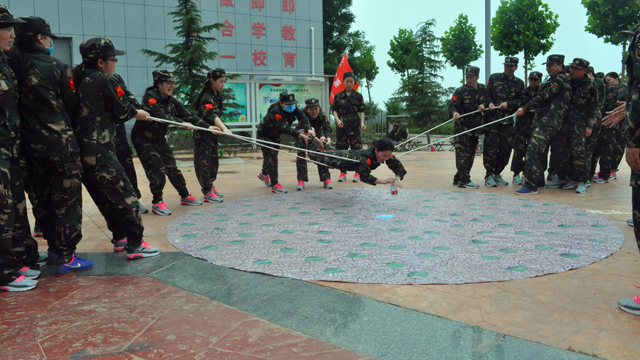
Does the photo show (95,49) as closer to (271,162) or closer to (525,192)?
(271,162)

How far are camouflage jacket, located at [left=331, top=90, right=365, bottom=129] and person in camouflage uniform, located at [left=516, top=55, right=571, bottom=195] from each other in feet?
8.93

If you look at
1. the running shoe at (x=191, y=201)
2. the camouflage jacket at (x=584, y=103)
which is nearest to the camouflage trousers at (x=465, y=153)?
the camouflage jacket at (x=584, y=103)

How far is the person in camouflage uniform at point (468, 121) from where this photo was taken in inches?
296

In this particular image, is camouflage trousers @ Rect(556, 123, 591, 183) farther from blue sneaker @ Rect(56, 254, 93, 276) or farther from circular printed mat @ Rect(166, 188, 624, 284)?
blue sneaker @ Rect(56, 254, 93, 276)

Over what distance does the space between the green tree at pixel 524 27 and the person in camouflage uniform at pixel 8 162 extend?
25042 millimetres

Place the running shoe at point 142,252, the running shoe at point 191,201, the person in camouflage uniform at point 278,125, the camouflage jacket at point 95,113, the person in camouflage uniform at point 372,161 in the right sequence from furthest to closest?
the person in camouflage uniform at point 278,125
the running shoe at point 191,201
the person in camouflage uniform at point 372,161
the running shoe at point 142,252
the camouflage jacket at point 95,113

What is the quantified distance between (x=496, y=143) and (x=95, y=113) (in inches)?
233

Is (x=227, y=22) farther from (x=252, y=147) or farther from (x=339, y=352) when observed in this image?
(x=339, y=352)

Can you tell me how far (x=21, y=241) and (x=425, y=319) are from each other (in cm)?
289

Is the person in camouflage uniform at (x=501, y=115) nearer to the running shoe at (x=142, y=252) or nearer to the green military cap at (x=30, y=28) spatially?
the running shoe at (x=142, y=252)

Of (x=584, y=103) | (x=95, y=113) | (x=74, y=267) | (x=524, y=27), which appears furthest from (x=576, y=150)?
(x=524, y=27)

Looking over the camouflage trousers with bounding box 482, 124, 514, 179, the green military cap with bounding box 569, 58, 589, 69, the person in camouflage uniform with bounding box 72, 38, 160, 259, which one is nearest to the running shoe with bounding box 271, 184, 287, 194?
the camouflage trousers with bounding box 482, 124, 514, 179

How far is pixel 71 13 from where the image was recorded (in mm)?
16531

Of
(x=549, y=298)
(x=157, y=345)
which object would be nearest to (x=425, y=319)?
(x=549, y=298)
